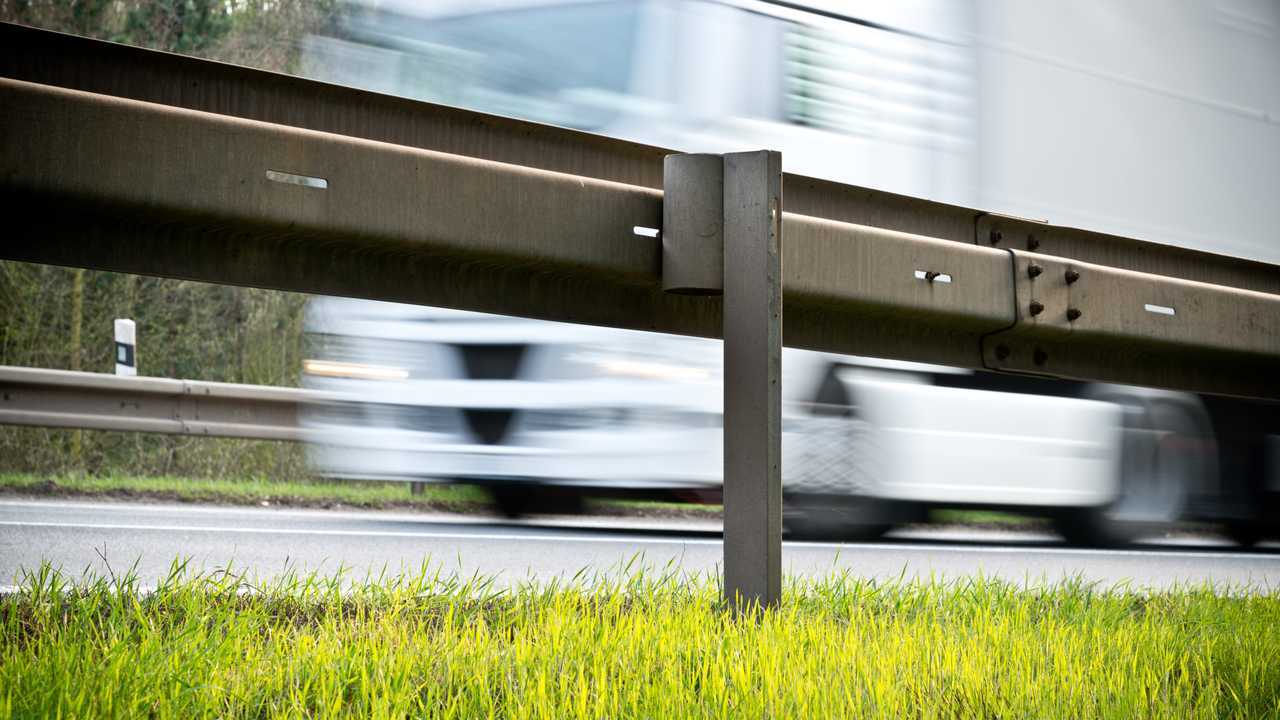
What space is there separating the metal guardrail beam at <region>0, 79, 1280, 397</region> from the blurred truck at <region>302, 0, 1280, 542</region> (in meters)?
3.25

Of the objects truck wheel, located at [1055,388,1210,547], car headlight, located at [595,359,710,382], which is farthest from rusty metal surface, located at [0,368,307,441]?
truck wheel, located at [1055,388,1210,547]

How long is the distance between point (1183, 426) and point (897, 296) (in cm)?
623

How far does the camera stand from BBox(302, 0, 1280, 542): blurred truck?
6.51 meters

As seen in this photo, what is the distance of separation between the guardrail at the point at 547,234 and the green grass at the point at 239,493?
5098mm

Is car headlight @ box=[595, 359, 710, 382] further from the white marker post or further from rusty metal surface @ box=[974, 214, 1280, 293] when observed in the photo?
the white marker post

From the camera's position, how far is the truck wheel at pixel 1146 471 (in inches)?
316

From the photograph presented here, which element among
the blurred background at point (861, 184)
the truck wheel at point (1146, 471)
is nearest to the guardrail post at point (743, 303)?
the blurred background at point (861, 184)

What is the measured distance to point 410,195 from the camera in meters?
2.51

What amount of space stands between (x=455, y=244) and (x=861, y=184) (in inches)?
201

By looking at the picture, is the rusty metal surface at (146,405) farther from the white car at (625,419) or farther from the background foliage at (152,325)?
the background foliage at (152,325)

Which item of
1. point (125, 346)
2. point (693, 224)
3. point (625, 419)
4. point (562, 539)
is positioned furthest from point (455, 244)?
point (125, 346)

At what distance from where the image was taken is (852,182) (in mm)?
7480

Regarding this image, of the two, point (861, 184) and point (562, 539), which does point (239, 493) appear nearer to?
point (562, 539)

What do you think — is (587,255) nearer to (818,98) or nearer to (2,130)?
(2,130)
